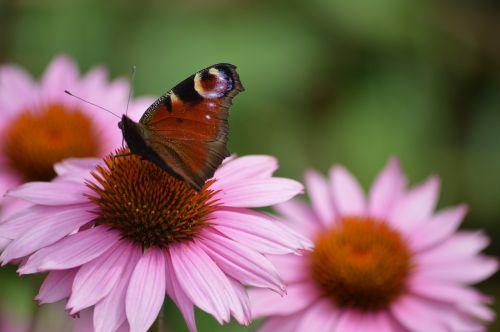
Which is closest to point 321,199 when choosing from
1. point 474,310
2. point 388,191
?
point 388,191

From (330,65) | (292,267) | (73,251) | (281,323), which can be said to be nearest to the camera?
(73,251)

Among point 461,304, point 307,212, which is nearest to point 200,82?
point 307,212

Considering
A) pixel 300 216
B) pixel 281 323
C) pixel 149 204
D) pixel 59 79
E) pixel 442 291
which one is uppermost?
pixel 59 79

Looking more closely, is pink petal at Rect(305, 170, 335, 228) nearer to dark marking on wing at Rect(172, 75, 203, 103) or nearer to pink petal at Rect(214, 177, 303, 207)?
pink petal at Rect(214, 177, 303, 207)

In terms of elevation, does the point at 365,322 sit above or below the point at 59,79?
below

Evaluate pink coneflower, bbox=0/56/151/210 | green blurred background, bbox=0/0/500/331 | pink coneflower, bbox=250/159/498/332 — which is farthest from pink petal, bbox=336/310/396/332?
green blurred background, bbox=0/0/500/331

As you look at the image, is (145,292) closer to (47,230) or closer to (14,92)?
(47,230)
